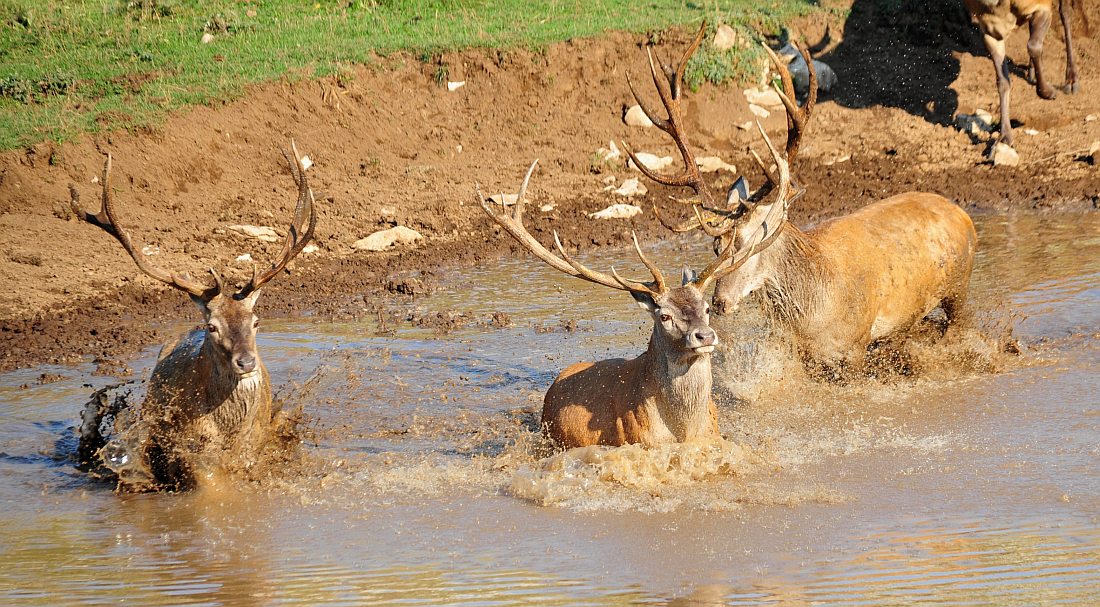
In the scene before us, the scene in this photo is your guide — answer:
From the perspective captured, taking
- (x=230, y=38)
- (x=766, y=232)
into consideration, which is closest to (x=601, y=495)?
(x=766, y=232)

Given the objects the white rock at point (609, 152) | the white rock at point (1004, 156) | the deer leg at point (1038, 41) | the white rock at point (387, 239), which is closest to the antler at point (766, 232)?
the white rock at point (387, 239)

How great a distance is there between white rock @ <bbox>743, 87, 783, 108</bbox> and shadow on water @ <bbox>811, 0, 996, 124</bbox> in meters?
0.78

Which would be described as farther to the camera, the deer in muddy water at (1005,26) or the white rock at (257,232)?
the deer in muddy water at (1005,26)

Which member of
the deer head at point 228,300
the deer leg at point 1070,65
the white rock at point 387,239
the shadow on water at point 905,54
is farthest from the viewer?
the shadow on water at point 905,54

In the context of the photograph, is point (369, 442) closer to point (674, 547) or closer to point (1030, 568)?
point (674, 547)

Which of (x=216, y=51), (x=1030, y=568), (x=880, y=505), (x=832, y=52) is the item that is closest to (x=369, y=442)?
(x=880, y=505)

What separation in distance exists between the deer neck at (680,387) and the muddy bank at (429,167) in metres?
A: 4.29

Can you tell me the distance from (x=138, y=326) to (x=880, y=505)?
600 centimetres

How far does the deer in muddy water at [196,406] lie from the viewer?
253 inches

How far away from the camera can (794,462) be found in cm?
646

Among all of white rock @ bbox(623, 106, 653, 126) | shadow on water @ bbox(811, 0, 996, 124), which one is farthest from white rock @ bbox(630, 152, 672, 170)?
shadow on water @ bbox(811, 0, 996, 124)

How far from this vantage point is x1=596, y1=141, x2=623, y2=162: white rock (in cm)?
1361

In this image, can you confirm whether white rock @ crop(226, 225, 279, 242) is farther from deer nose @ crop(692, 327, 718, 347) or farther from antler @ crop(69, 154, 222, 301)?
deer nose @ crop(692, 327, 718, 347)

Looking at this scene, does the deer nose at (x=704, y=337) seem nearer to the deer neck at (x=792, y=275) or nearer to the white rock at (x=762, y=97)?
the deer neck at (x=792, y=275)
